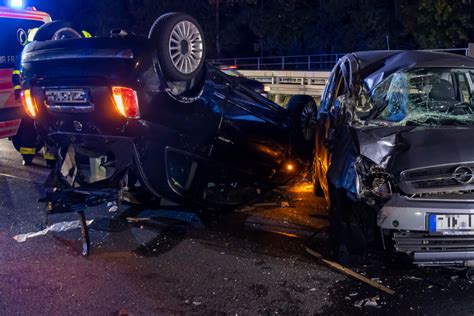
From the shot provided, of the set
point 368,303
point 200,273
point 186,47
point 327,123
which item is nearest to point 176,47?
point 186,47

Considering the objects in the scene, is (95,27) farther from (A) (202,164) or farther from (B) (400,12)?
(A) (202,164)

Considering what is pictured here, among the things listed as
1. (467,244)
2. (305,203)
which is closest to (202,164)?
(305,203)

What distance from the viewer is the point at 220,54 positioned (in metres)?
40.3

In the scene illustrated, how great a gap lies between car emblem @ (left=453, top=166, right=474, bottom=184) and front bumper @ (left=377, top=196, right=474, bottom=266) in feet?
0.47

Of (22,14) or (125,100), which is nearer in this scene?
(125,100)

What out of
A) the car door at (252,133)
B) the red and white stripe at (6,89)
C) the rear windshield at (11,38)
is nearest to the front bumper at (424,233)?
the car door at (252,133)

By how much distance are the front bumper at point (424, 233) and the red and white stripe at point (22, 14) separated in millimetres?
6660

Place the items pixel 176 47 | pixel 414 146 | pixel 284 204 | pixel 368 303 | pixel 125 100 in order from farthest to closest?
pixel 284 204 < pixel 176 47 < pixel 125 100 < pixel 414 146 < pixel 368 303

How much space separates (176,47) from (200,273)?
1960mm

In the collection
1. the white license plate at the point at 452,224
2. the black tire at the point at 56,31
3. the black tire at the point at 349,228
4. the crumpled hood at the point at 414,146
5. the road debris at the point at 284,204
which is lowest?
the road debris at the point at 284,204

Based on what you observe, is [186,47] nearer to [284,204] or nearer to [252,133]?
[252,133]

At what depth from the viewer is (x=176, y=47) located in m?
4.28

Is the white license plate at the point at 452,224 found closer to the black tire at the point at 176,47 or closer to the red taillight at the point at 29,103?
the black tire at the point at 176,47

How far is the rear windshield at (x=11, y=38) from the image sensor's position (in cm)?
735
